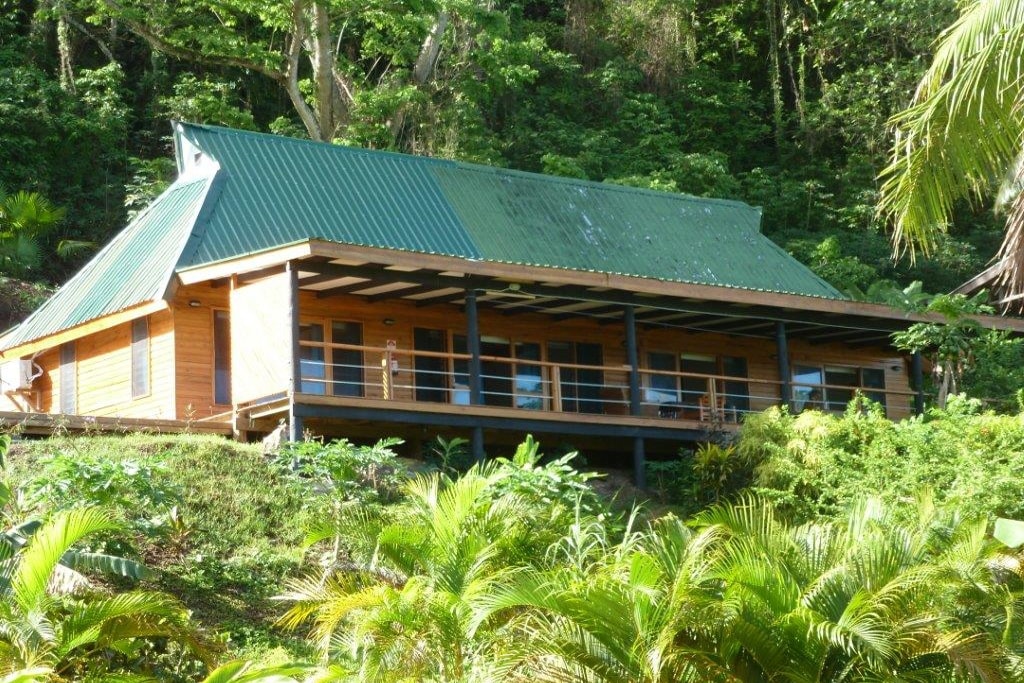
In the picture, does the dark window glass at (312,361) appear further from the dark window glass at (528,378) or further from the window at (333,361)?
the dark window glass at (528,378)

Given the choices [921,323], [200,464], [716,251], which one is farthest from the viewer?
[716,251]

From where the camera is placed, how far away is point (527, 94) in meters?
44.2

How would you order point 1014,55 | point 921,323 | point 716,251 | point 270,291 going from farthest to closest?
point 716,251, point 921,323, point 270,291, point 1014,55

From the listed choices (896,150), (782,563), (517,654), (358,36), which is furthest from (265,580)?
(358,36)

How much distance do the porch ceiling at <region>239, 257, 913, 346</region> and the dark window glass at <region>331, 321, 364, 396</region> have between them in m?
0.58

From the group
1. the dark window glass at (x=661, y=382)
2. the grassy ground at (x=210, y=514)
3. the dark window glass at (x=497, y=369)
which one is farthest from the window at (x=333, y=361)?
the dark window glass at (x=661, y=382)

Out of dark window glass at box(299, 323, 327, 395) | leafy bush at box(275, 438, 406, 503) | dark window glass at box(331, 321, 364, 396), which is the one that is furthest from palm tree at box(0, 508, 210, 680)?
dark window glass at box(331, 321, 364, 396)

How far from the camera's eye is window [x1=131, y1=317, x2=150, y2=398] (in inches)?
971

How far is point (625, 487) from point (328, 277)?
212 inches

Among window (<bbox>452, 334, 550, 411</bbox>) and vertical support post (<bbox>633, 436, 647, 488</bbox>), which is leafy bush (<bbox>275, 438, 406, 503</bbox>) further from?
window (<bbox>452, 334, 550, 411</bbox>)

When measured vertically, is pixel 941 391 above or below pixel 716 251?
below

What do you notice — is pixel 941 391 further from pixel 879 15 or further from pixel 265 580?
pixel 879 15

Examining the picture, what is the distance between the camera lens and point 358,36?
4388 cm

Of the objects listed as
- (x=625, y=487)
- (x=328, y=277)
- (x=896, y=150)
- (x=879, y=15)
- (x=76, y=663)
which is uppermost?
(x=879, y=15)
